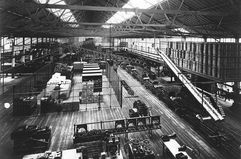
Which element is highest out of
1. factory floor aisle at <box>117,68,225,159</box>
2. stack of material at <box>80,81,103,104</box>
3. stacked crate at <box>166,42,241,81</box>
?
stacked crate at <box>166,42,241,81</box>

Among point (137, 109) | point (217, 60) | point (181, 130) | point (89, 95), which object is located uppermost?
point (217, 60)

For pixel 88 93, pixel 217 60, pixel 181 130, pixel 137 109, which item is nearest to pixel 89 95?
pixel 88 93

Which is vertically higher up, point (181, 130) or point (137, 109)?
point (137, 109)

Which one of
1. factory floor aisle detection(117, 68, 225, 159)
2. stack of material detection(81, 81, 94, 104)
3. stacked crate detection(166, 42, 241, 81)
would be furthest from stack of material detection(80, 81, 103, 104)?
stacked crate detection(166, 42, 241, 81)

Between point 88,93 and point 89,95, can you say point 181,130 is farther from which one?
point 88,93

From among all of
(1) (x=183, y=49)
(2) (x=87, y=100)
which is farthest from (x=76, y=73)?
(1) (x=183, y=49)

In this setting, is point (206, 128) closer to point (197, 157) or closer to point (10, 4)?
point (197, 157)

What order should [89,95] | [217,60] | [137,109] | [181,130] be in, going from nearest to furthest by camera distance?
[181,130], [137,109], [217,60], [89,95]

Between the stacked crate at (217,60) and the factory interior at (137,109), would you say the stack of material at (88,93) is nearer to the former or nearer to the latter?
the factory interior at (137,109)

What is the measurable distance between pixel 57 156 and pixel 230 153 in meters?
7.38

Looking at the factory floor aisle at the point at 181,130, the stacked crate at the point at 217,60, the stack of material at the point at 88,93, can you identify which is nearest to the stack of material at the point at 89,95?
the stack of material at the point at 88,93

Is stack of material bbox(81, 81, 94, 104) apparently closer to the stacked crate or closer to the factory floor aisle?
the factory floor aisle

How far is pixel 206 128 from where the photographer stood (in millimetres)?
10383

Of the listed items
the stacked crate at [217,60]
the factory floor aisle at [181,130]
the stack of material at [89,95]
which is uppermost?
the stacked crate at [217,60]
